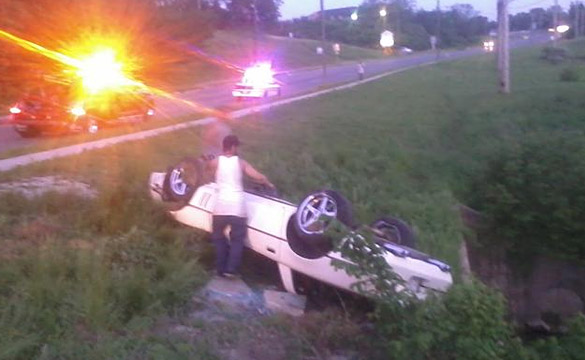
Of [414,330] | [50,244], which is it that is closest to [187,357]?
[414,330]

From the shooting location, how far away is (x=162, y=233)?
31.1ft

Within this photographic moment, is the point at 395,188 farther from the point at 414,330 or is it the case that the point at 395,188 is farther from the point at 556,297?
the point at 414,330

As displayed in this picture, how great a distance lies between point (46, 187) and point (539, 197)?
7502 millimetres

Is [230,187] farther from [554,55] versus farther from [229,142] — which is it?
[554,55]

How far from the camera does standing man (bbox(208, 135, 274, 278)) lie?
29.5 ft

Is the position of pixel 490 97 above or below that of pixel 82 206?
below

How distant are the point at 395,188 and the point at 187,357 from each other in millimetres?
10278

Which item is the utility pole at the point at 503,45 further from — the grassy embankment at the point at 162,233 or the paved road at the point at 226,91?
the grassy embankment at the point at 162,233

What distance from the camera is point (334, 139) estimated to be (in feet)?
72.6

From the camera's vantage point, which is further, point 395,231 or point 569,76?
point 569,76

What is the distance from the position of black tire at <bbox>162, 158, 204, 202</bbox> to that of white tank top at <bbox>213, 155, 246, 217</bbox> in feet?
3.06

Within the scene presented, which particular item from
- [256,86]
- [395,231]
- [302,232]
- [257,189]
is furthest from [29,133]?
[302,232]

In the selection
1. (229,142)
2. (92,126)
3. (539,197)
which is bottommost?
(539,197)

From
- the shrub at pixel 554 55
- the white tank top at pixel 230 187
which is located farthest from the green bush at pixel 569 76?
the white tank top at pixel 230 187
